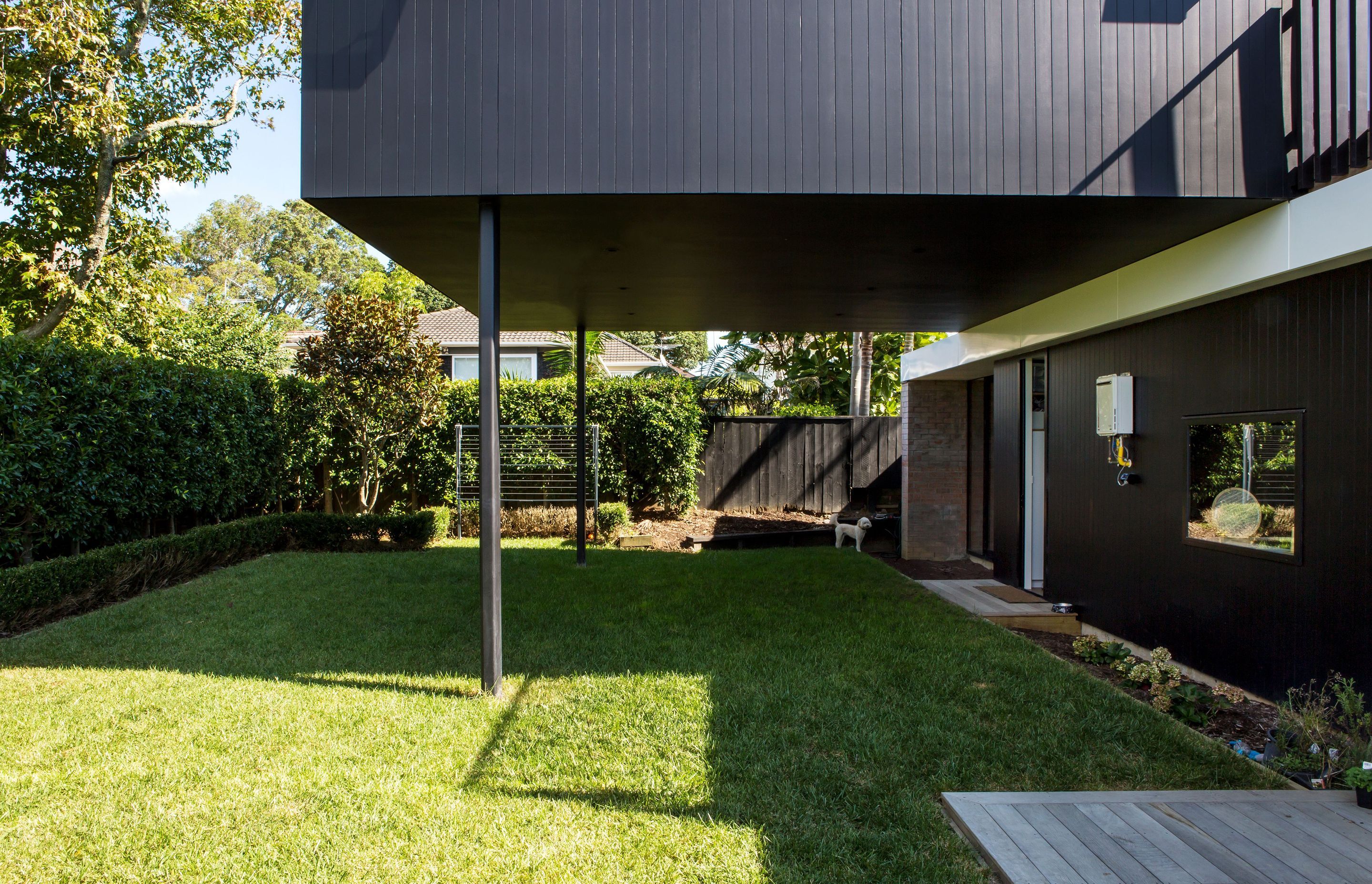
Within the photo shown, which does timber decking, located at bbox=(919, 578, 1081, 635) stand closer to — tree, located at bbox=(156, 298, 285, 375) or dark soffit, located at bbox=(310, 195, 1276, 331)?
dark soffit, located at bbox=(310, 195, 1276, 331)

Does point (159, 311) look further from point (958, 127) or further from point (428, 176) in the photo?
point (958, 127)

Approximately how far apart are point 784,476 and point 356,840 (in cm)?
1081

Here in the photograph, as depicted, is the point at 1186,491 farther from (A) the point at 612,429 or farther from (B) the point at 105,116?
(B) the point at 105,116

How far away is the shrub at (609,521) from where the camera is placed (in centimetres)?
1071

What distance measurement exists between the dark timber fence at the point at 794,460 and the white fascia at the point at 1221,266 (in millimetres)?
5951

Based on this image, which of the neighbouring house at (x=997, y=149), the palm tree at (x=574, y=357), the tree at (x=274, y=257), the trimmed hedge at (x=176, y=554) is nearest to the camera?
the neighbouring house at (x=997, y=149)

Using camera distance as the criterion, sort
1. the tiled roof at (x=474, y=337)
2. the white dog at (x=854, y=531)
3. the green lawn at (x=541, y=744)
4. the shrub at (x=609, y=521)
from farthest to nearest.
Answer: the tiled roof at (x=474, y=337), the shrub at (x=609, y=521), the white dog at (x=854, y=531), the green lawn at (x=541, y=744)

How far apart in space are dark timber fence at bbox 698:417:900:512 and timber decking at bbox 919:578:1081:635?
19.1 feet

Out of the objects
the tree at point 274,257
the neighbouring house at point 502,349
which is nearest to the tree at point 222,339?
the neighbouring house at point 502,349

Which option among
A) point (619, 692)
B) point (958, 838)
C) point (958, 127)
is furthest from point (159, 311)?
point (958, 838)

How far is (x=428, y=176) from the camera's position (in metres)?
3.99

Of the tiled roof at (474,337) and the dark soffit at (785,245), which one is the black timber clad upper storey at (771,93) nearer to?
the dark soffit at (785,245)

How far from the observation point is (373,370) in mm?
10289

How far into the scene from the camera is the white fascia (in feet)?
11.7
